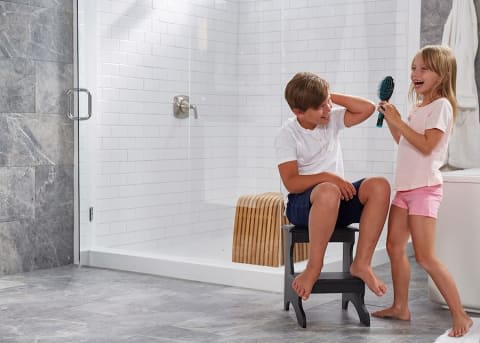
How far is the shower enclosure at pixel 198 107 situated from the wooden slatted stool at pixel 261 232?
0.05 m

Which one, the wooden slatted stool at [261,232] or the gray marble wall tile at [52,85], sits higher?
the gray marble wall tile at [52,85]

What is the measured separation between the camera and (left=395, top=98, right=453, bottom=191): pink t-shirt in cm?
302

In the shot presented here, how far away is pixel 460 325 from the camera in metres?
2.93

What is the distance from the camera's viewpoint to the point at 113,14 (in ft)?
14.3

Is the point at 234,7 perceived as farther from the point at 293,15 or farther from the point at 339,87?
the point at 339,87

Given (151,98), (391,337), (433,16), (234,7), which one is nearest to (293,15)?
(234,7)

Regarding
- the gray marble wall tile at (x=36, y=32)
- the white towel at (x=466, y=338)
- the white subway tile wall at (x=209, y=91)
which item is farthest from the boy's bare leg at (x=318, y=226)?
the gray marble wall tile at (x=36, y=32)

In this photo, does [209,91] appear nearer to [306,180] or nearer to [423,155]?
[306,180]

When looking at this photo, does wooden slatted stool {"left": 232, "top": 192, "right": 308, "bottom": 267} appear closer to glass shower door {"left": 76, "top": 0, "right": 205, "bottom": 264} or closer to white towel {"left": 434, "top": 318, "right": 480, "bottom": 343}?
glass shower door {"left": 76, "top": 0, "right": 205, "bottom": 264}

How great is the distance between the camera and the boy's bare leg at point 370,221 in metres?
2.97

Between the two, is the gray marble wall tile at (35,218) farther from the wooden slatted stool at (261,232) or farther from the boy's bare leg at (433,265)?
the boy's bare leg at (433,265)

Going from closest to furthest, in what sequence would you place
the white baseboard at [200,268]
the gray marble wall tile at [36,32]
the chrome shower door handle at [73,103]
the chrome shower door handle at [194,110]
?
the white baseboard at [200,268], the chrome shower door handle at [194,110], the gray marble wall tile at [36,32], the chrome shower door handle at [73,103]

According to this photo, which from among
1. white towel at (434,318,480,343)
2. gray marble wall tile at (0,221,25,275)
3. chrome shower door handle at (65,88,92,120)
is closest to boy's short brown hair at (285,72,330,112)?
white towel at (434,318,480,343)

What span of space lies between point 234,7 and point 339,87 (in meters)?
0.65
